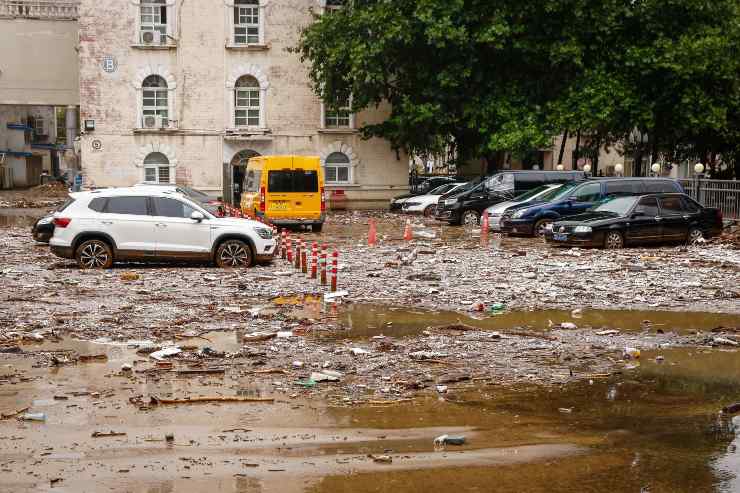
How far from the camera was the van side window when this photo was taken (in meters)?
31.1

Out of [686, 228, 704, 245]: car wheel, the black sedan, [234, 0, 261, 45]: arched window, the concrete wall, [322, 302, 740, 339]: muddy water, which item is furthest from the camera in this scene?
the concrete wall

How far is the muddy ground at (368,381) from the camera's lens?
754 cm

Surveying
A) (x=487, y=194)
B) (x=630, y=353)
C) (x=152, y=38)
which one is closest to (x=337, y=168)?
(x=152, y=38)

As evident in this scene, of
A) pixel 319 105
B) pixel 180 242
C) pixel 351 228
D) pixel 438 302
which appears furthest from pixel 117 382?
pixel 319 105

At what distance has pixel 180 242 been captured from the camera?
790 inches

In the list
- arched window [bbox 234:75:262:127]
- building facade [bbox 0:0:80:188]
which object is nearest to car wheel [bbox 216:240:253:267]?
arched window [bbox 234:75:262:127]

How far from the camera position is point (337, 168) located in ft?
153

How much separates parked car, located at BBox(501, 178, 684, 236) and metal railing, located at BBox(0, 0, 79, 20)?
99.2ft

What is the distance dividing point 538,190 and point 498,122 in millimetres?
10099

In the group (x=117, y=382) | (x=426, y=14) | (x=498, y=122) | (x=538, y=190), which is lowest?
(x=117, y=382)

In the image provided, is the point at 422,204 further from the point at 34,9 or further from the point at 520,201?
the point at 34,9

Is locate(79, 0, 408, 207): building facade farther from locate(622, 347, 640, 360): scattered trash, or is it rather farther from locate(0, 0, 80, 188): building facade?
locate(622, 347, 640, 360): scattered trash

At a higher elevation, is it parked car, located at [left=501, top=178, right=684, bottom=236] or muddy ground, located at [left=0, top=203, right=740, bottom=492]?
parked car, located at [left=501, top=178, right=684, bottom=236]

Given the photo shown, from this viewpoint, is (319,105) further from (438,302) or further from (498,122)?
(438,302)
